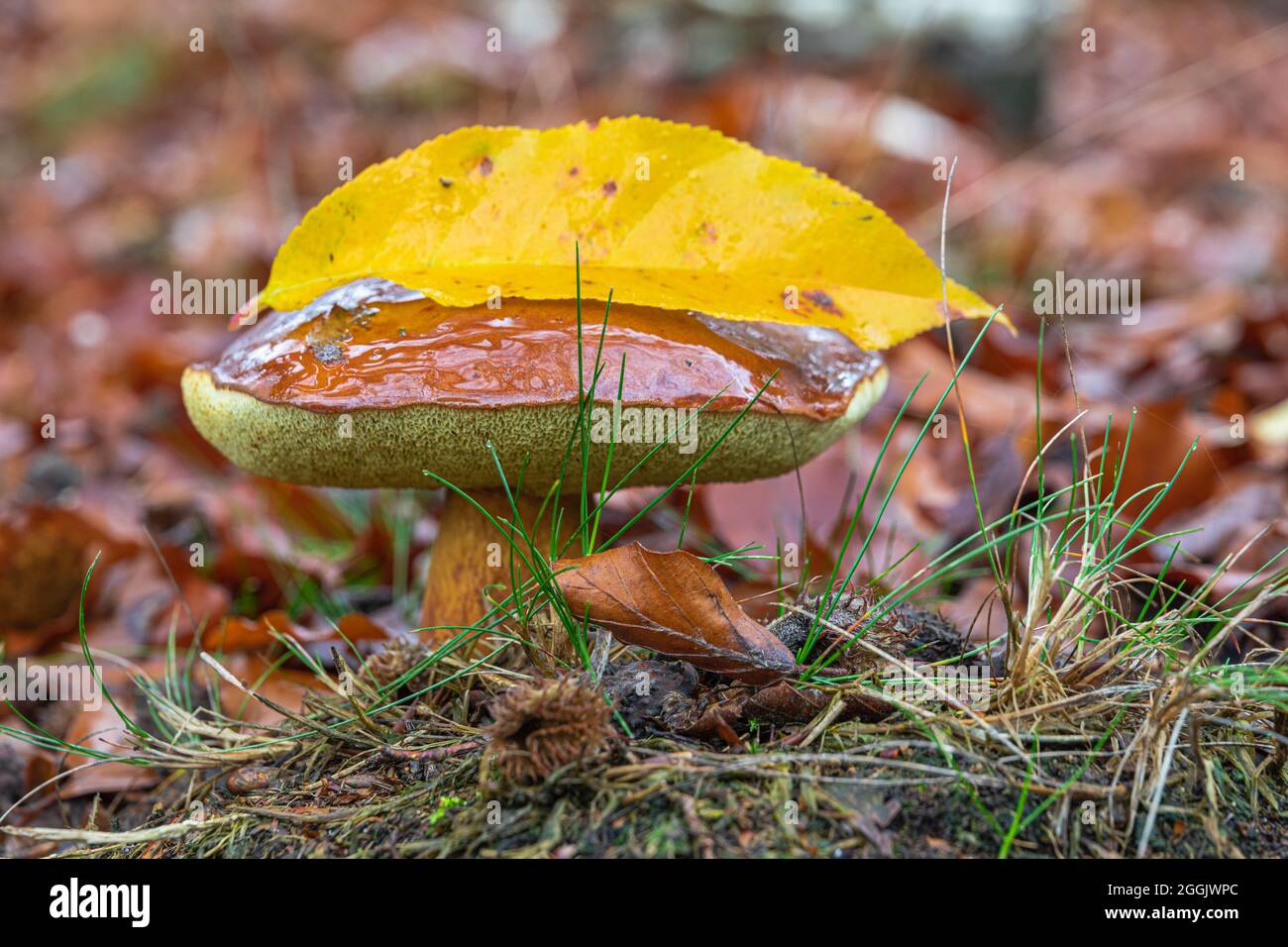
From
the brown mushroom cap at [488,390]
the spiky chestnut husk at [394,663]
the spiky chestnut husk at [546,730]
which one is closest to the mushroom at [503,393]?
the brown mushroom cap at [488,390]

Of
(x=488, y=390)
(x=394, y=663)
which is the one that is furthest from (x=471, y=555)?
(x=488, y=390)

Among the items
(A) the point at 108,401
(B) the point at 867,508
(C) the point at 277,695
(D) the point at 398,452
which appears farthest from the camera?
(A) the point at 108,401

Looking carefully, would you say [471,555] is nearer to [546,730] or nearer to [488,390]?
[488,390]

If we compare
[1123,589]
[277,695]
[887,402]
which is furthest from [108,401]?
[1123,589]

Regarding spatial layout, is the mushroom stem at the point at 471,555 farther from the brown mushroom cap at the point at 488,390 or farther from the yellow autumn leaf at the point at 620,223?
the yellow autumn leaf at the point at 620,223

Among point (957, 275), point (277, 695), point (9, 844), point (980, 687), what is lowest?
point (9, 844)

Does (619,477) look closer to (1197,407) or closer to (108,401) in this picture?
(1197,407)
